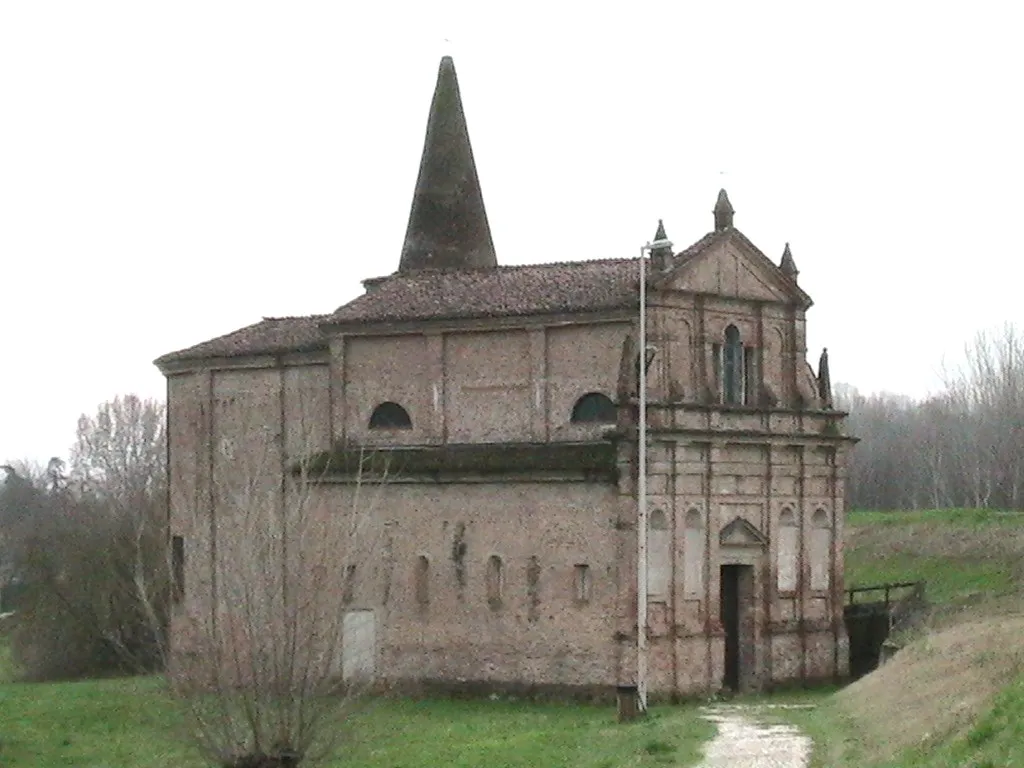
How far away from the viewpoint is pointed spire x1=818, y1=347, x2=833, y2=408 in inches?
2041

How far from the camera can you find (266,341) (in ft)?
179

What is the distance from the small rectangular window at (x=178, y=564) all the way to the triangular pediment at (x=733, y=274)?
17.2m

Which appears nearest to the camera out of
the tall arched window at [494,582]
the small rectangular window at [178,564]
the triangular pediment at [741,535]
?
the tall arched window at [494,582]

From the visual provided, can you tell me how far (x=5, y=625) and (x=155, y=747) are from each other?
39.3m

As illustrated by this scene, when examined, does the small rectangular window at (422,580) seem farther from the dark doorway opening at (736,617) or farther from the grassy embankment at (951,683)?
the grassy embankment at (951,683)

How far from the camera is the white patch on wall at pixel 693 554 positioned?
47.1m

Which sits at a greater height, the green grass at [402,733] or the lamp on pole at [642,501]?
the lamp on pole at [642,501]

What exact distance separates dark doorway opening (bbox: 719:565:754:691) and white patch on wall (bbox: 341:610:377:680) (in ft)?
28.1

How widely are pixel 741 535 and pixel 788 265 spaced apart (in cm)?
729

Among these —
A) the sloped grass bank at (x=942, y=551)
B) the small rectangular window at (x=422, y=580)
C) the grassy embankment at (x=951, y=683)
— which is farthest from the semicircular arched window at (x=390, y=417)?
the sloped grass bank at (x=942, y=551)

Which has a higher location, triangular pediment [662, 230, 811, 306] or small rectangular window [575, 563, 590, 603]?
triangular pediment [662, 230, 811, 306]

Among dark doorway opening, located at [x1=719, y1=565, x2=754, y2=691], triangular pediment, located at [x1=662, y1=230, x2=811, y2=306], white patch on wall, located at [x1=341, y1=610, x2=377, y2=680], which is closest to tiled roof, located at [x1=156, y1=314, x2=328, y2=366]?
white patch on wall, located at [x1=341, y1=610, x2=377, y2=680]

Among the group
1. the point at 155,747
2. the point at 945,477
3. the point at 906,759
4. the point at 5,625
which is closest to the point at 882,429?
the point at 945,477

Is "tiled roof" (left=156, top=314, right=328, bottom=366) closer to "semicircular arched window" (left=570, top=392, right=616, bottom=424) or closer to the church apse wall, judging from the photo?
the church apse wall
